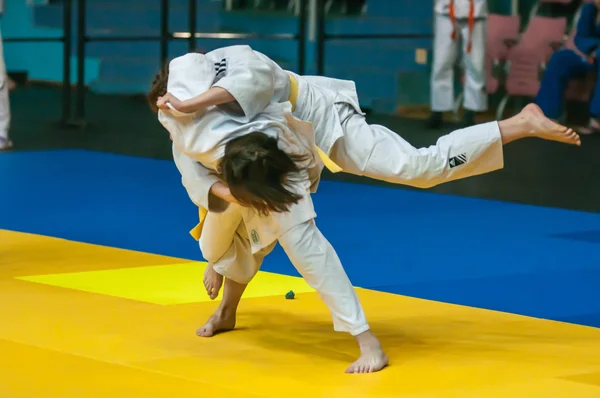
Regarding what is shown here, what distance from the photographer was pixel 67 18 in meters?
9.93

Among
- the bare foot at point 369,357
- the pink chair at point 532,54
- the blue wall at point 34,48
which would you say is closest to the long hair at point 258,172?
the bare foot at point 369,357

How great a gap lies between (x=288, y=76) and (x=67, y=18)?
6711 mm

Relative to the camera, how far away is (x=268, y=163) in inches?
129

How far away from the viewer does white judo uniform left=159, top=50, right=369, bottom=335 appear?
335 centimetres

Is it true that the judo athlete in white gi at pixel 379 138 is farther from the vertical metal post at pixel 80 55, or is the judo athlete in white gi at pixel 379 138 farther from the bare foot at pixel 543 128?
the vertical metal post at pixel 80 55

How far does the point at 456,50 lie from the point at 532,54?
0.71m

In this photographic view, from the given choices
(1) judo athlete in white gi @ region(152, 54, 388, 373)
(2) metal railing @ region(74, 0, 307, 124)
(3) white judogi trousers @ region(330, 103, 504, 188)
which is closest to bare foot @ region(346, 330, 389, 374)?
(1) judo athlete in white gi @ region(152, 54, 388, 373)

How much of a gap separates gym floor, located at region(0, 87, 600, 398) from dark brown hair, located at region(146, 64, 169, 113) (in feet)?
2.44

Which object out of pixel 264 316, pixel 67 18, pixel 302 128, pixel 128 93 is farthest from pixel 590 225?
pixel 128 93

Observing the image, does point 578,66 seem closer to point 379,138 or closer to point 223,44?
point 223,44

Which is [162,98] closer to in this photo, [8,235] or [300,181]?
[300,181]

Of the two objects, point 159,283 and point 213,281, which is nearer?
point 213,281

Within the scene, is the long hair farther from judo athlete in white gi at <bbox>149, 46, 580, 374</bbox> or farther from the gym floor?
the gym floor

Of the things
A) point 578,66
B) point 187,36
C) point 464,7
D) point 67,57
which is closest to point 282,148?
point 187,36
